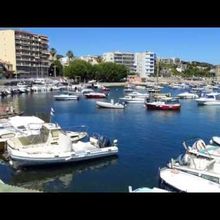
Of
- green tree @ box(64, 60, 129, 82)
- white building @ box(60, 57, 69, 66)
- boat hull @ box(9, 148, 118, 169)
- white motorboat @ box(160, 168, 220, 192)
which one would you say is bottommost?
boat hull @ box(9, 148, 118, 169)

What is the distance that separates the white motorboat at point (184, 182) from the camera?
17.7 ft

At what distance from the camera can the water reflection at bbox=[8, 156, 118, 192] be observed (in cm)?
626

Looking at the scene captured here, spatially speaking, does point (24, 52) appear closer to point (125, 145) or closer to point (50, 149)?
point (125, 145)

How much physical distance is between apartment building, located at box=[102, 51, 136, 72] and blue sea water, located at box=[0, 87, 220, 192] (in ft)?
111

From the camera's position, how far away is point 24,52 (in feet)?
118

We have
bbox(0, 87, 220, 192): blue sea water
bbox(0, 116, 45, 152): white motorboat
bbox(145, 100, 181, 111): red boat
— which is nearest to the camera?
bbox(0, 87, 220, 192): blue sea water

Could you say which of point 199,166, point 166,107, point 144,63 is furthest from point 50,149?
point 144,63

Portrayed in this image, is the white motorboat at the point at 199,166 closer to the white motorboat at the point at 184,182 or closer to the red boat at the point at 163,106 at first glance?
the white motorboat at the point at 184,182

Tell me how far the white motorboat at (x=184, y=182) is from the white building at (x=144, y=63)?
46.2 meters

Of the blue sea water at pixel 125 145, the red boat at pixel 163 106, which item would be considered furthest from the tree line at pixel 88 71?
the red boat at pixel 163 106

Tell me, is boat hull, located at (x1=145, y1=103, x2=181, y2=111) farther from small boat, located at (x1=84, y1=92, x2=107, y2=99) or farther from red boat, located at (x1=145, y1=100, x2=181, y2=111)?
small boat, located at (x1=84, y1=92, x2=107, y2=99)

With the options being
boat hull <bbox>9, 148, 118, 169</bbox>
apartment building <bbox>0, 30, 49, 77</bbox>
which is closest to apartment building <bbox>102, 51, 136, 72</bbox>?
apartment building <bbox>0, 30, 49, 77</bbox>
